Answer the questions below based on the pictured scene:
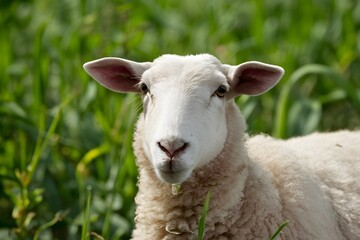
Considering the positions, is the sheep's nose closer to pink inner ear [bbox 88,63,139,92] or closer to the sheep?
the sheep

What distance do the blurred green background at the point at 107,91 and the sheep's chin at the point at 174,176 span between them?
0.51 meters

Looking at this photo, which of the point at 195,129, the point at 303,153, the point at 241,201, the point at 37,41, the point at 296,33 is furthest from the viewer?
the point at 296,33

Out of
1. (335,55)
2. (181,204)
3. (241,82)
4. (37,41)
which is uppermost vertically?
(335,55)

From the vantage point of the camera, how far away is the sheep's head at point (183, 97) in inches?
147

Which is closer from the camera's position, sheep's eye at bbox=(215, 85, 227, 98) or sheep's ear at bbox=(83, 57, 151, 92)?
sheep's eye at bbox=(215, 85, 227, 98)

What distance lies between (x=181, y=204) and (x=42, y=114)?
2.00 m


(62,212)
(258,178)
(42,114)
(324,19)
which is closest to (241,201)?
(258,178)

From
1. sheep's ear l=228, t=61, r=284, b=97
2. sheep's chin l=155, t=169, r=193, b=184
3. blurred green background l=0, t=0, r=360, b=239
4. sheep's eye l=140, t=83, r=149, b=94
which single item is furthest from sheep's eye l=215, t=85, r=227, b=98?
blurred green background l=0, t=0, r=360, b=239

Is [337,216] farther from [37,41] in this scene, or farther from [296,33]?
[296,33]

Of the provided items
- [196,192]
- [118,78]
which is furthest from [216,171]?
[118,78]

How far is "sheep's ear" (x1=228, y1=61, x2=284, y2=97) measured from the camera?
4.19 m

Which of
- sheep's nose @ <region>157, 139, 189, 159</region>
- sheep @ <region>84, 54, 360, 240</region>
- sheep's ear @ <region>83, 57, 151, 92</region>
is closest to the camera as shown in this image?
sheep's nose @ <region>157, 139, 189, 159</region>

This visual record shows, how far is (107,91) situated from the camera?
20.8 feet

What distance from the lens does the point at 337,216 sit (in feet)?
14.3
